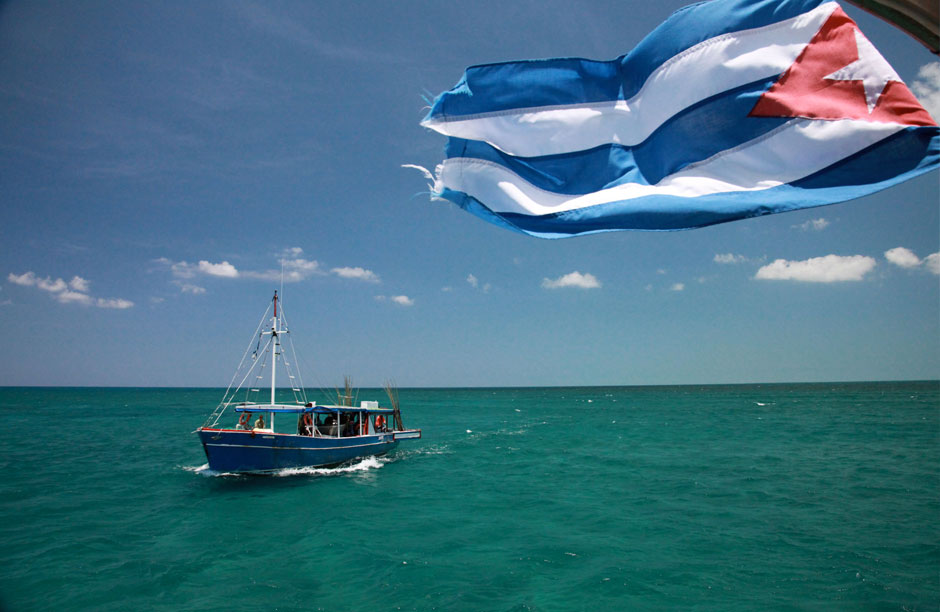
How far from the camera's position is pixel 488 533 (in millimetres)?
14711

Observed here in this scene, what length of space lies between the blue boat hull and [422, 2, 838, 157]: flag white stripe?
20.0m

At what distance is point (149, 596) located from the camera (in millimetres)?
10633

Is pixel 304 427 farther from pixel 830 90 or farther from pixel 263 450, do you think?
pixel 830 90

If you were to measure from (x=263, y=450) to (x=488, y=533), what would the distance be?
12.3 metres

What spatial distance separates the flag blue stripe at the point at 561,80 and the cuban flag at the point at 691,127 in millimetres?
11

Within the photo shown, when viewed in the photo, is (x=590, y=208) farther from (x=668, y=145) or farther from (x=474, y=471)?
(x=474, y=471)

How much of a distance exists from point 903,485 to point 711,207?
77.1ft

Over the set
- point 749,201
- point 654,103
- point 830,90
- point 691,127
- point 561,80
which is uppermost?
point 561,80

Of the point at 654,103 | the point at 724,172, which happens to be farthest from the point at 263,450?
the point at 724,172

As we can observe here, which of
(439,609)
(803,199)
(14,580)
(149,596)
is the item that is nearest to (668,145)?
(803,199)

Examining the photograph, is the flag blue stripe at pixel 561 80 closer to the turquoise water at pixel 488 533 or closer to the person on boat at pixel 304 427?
the turquoise water at pixel 488 533

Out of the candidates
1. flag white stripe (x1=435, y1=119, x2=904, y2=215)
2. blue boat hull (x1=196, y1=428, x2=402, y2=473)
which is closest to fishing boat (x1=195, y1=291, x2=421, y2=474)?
blue boat hull (x1=196, y1=428, x2=402, y2=473)

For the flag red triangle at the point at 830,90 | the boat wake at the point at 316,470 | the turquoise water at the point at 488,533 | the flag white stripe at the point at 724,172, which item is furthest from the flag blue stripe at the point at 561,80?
the boat wake at the point at 316,470

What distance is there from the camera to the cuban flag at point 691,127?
3824 mm
